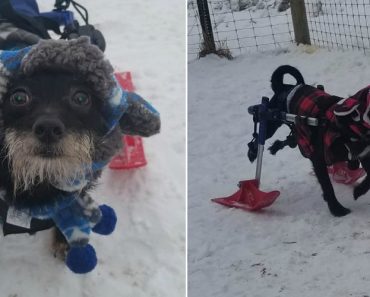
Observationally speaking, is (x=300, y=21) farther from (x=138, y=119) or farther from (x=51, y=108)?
(x=51, y=108)

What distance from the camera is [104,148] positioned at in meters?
1.49

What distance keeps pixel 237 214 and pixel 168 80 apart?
674 mm

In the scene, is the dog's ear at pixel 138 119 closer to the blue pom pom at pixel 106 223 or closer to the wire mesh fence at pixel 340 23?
the blue pom pom at pixel 106 223

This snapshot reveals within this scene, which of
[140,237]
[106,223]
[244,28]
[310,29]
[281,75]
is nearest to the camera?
[106,223]

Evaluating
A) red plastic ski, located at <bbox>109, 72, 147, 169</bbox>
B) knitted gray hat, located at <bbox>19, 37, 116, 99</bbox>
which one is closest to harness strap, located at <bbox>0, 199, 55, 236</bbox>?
knitted gray hat, located at <bbox>19, 37, 116, 99</bbox>

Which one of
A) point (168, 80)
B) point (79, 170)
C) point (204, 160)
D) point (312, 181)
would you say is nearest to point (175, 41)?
point (168, 80)

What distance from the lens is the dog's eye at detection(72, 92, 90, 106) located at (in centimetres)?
136

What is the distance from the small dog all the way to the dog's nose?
1198mm

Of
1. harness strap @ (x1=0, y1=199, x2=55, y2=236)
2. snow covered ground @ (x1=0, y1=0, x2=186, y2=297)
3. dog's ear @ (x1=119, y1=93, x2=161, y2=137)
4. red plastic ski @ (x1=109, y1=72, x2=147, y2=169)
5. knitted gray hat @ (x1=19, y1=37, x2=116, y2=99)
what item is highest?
knitted gray hat @ (x1=19, y1=37, x2=116, y2=99)

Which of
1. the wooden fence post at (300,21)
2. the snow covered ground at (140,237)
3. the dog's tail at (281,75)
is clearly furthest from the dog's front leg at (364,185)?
the wooden fence post at (300,21)

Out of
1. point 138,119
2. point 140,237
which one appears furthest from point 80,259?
Result: point 138,119

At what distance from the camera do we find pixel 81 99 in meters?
1.37

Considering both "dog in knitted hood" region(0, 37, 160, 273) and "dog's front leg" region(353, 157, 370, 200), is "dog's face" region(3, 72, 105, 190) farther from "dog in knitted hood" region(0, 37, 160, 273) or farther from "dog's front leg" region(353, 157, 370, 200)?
"dog's front leg" region(353, 157, 370, 200)

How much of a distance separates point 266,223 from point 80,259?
1.00 meters
